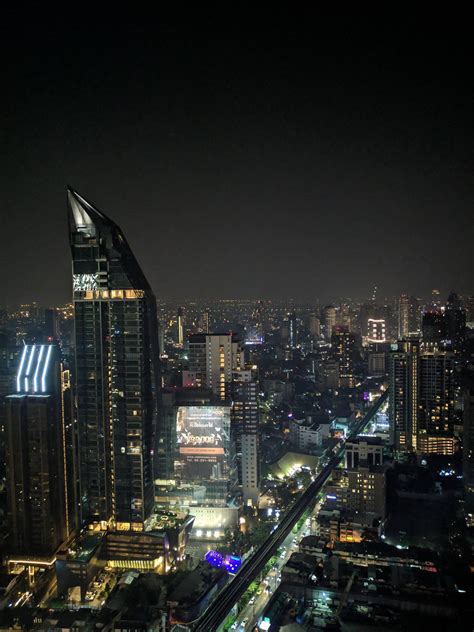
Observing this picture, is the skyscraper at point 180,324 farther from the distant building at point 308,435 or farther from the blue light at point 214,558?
the blue light at point 214,558

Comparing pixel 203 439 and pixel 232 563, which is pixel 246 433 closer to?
pixel 203 439

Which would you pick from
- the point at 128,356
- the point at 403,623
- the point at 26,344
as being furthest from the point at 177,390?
the point at 403,623

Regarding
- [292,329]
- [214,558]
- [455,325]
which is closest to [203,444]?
[214,558]

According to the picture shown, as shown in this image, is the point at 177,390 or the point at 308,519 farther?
the point at 177,390

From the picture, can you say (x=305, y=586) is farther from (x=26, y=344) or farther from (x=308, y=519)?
(x=26, y=344)

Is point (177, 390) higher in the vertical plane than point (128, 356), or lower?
lower

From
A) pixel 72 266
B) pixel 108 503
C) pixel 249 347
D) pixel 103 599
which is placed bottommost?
pixel 103 599
